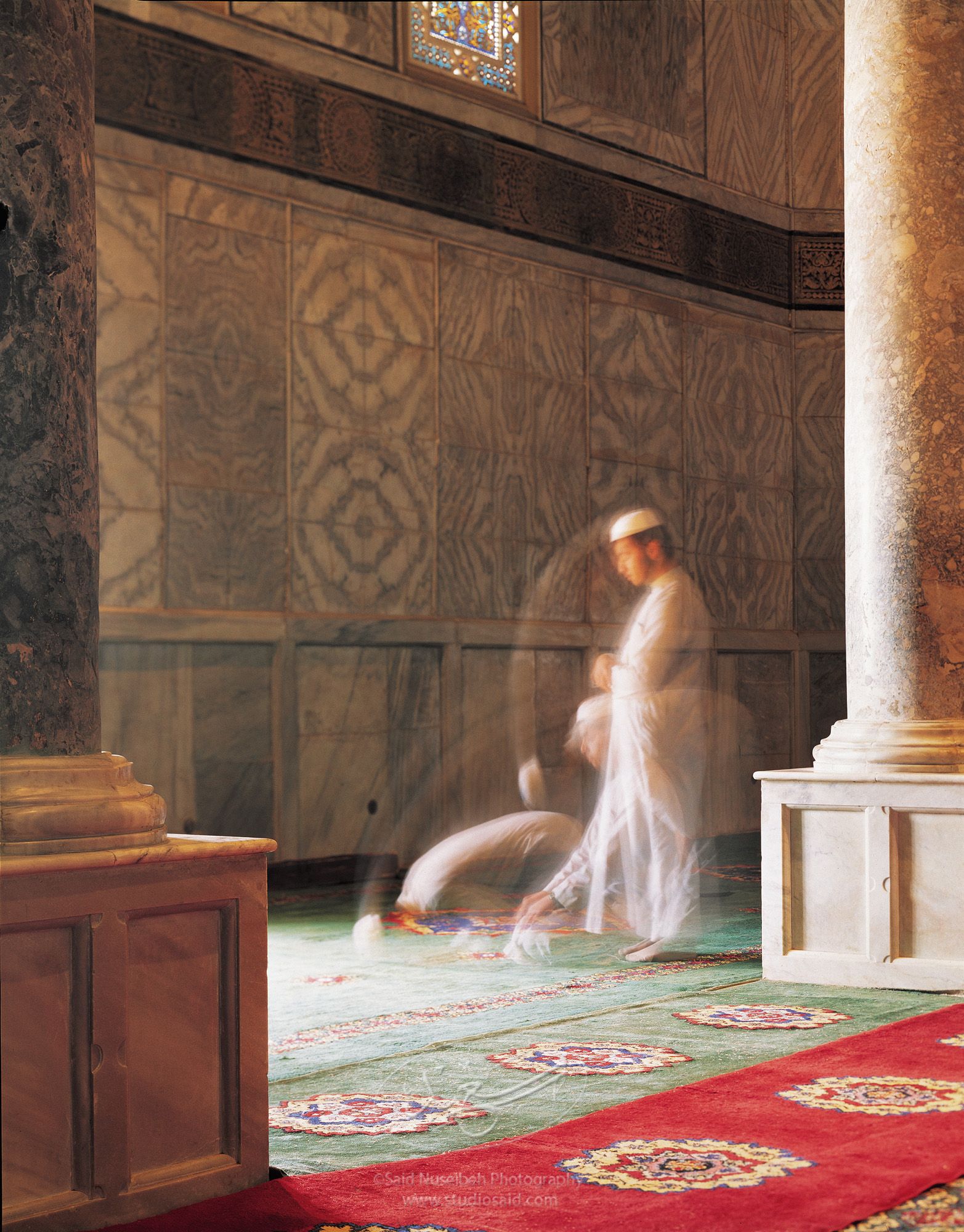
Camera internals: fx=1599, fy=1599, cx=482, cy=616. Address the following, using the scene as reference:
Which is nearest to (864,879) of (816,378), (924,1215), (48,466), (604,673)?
(604,673)

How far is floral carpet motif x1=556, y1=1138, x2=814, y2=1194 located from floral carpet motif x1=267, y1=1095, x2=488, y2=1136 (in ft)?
1.66

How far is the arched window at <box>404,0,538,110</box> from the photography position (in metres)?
9.87

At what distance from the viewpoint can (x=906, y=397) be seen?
585 centimetres

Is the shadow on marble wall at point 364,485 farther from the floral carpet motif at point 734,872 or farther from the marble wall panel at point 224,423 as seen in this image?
the floral carpet motif at point 734,872

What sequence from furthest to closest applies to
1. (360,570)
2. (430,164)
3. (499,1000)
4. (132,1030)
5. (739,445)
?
(739,445) → (430,164) → (360,570) → (499,1000) → (132,1030)

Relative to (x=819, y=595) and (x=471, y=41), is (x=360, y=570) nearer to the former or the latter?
(x=471, y=41)

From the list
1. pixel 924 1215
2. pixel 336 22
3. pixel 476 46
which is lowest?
pixel 924 1215

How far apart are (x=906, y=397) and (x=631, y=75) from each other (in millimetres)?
6188

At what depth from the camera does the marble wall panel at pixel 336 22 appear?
8938 mm

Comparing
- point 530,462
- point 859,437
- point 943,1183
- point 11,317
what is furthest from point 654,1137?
point 530,462

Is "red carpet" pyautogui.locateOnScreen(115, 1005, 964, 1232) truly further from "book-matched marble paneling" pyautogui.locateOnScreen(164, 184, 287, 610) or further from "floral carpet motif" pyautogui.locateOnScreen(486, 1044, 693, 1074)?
"book-matched marble paneling" pyautogui.locateOnScreen(164, 184, 287, 610)

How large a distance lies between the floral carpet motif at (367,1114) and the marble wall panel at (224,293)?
5.22 m

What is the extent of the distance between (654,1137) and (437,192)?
23.8 ft

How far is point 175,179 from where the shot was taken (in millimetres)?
8539
